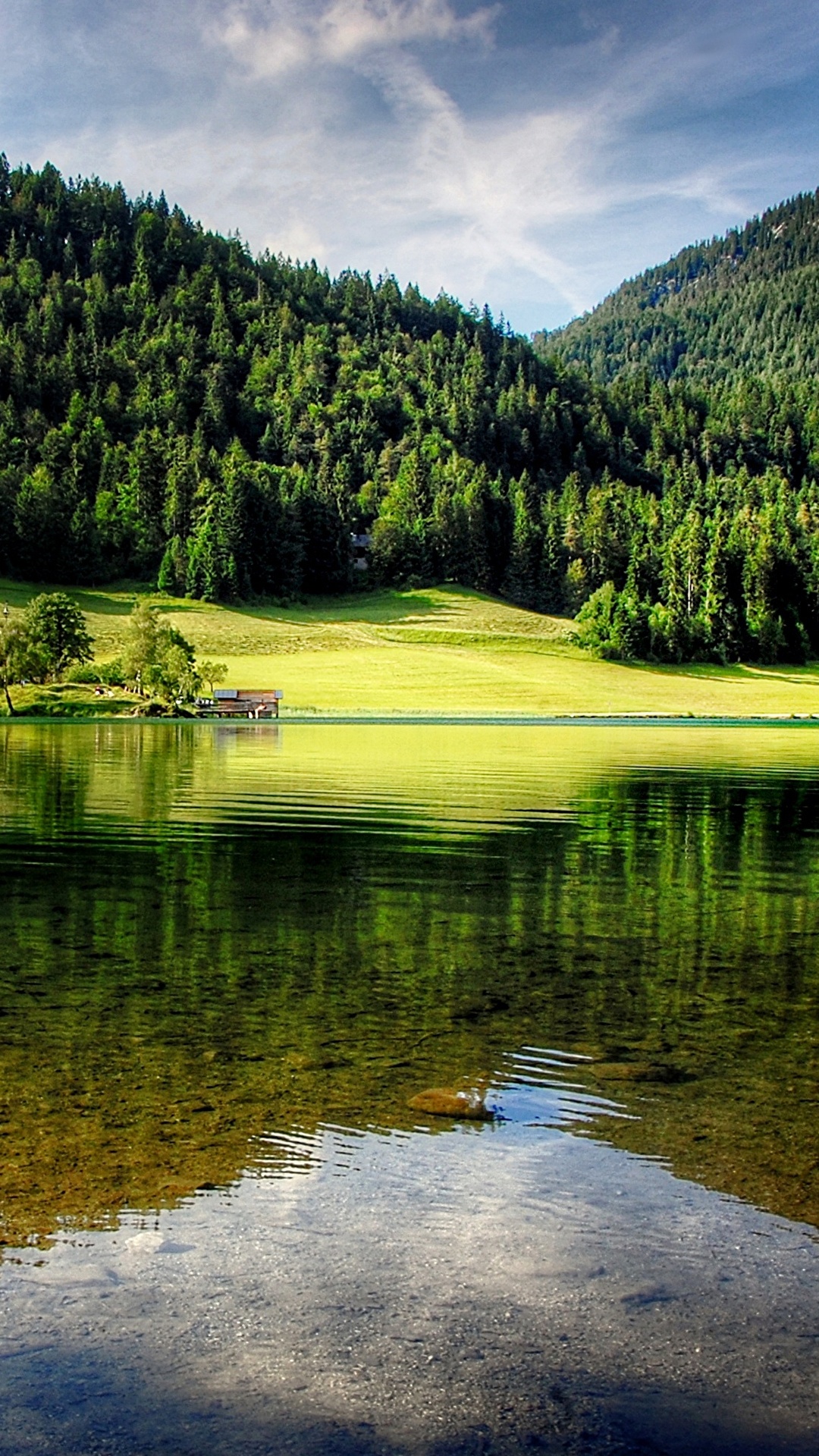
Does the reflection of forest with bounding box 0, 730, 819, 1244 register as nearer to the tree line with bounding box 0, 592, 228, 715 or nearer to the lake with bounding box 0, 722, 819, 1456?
the lake with bounding box 0, 722, 819, 1456

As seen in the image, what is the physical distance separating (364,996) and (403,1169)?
440cm

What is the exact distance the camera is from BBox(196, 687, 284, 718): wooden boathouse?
89.7 m

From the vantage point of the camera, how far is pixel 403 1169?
7141 millimetres

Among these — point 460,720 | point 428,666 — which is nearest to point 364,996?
point 460,720

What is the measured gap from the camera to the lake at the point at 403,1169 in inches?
191

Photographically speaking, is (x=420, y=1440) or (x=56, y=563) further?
(x=56, y=563)

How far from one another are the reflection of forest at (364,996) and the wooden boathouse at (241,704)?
65526 millimetres

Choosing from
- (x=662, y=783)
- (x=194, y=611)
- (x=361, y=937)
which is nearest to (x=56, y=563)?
(x=194, y=611)

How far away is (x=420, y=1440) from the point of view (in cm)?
459

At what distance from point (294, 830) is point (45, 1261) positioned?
19.7m

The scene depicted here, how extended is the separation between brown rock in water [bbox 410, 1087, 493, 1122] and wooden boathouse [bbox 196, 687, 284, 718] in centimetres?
7998

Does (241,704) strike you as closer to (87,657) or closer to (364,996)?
(87,657)

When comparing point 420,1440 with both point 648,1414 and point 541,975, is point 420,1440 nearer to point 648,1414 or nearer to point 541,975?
point 648,1414

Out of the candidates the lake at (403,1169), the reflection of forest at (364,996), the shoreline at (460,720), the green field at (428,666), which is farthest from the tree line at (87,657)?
the lake at (403,1169)
